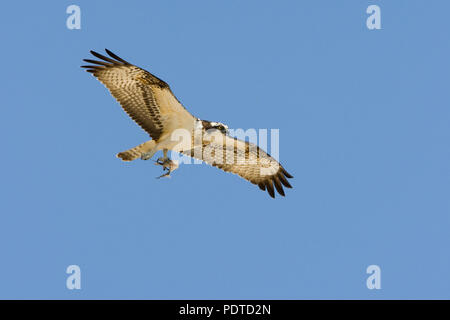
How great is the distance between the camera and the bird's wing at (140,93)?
12234 mm

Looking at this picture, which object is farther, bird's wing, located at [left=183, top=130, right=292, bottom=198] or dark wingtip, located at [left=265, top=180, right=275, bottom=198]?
dark wingtip, located at [left=265, top=180, right=275, bottom=198]

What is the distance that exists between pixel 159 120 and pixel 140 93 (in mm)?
602

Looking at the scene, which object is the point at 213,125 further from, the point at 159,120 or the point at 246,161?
the point at 246,161

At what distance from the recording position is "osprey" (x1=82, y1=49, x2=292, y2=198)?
12305mm

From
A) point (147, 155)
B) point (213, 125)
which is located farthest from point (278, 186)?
point (147, 155)

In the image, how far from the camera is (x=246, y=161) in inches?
554

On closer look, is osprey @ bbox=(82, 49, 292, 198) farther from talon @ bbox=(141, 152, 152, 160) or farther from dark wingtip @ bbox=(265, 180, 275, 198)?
dark wingtip @ bbox=(265, 180, 275, 198)

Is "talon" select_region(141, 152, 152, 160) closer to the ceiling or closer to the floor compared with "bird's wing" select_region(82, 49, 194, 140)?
closer to the floor

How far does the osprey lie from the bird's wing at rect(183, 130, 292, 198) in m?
0.02

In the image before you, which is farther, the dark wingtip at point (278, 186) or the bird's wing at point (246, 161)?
the dark wingtip at point (278, 186)

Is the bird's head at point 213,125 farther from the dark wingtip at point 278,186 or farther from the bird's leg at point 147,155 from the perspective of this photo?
the dark wingtip at point 278,186

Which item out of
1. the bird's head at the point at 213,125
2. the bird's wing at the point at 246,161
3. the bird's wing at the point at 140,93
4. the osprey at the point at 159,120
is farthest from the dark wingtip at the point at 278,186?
the bird's wing at the point at 140,93

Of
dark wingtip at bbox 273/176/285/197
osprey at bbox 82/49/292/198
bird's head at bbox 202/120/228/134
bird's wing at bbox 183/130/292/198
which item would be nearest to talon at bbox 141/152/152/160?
osprey at bbox 82/49/292/198

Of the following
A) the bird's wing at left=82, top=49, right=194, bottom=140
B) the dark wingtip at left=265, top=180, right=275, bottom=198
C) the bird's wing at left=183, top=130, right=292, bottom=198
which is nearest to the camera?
the bird's wing at left=82, top=49, right=194, bottom=140
